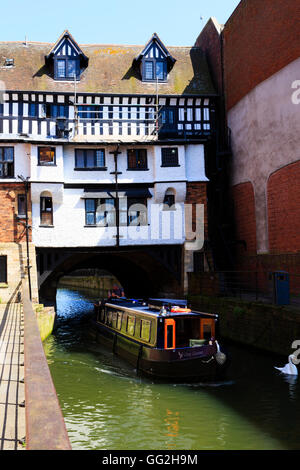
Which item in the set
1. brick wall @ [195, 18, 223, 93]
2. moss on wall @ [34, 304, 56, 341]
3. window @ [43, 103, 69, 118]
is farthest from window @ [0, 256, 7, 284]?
brick wall @ [195, 18, 223, 93]

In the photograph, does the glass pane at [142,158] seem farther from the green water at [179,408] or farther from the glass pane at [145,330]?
the green water at [179,408]

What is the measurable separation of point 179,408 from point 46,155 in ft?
47.4

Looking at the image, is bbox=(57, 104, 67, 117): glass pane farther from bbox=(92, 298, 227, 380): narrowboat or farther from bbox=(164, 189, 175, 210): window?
bbox=(92, 298, 227, 380): narrowboat

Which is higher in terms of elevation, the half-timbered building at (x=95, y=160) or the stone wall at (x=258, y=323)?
the half-timbered building at (x=95, y=160)

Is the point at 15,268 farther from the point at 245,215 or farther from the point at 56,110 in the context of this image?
the point at 245,215

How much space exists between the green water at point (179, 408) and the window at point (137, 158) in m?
10.5

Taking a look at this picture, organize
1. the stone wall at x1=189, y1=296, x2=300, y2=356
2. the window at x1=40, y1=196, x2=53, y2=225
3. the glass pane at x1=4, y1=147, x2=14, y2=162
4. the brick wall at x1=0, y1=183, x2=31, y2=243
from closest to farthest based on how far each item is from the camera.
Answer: the stone wall at x1=189, y1=296, x2=300, y2=356 < the brick wall at x1=0, y1=183, x2=31, y2=243 < the glass pane at x1=4, y1=147, x2=14, y2=162 < the window at x1=40, y1=196, x2=53, y2=225

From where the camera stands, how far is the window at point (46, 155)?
2094 centimetres

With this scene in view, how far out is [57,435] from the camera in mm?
2250

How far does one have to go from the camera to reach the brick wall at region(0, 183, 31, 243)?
20.6m

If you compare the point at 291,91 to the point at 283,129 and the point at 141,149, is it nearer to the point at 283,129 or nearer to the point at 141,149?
the point at 283,129

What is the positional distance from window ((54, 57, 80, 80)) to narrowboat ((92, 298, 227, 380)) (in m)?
13.8

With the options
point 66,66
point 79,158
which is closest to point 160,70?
point 66,66

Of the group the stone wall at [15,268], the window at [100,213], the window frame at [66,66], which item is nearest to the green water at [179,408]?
the stone wall at [15,268]
